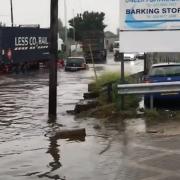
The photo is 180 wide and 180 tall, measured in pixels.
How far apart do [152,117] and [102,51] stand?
67153mm

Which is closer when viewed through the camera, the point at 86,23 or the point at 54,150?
the point at 54,150

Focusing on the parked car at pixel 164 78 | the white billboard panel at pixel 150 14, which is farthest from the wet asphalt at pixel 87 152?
the white billboard panel at pixel 150 14

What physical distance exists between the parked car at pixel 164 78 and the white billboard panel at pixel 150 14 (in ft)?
5.21

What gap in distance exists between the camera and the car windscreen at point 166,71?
17.7 m

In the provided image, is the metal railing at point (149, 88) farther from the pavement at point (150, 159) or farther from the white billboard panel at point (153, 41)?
Answer: the pavement at point (150, 159)

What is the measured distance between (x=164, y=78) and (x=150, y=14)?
202 centimetres

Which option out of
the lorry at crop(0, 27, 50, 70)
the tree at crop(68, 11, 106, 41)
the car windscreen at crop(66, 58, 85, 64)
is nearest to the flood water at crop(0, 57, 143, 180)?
the lorry at crop(0, 27, 50, 70)

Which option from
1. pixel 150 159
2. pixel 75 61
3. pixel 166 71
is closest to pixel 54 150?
pixel 150 159

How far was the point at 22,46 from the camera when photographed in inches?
2045

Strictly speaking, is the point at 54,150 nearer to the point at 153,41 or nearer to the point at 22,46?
the point at 153,41

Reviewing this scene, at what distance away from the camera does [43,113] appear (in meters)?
18.9

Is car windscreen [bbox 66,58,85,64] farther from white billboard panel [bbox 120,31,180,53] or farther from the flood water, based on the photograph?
white billboard panel [bbox 120,31,180,53]

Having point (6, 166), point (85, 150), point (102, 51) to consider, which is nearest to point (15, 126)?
point (85, 150)

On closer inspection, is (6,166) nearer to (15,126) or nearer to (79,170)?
(79,170)
